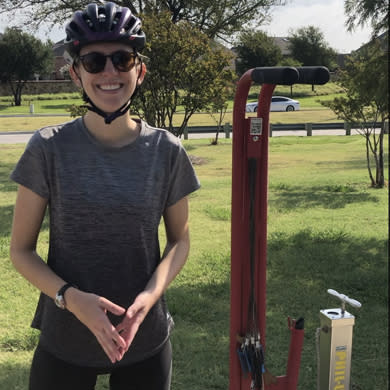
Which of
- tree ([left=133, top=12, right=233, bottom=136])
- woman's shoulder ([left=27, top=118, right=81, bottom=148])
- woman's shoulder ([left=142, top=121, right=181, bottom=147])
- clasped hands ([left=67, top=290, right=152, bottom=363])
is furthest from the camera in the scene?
tree ([left=133, top=12, right=233, bottom=136])

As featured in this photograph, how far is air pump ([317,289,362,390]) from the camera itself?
6.63ft

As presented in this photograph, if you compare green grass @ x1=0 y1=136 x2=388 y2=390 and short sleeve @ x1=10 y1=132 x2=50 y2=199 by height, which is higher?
short sleeve @ x1=10 y1=132 x2=50 y2=199

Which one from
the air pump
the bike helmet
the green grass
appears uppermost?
the bike helmet

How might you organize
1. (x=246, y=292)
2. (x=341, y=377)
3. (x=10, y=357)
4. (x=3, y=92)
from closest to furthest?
(x=246, y=292) → (x=341, y=377) → (x=10, y=357) → (x=3, y=92)

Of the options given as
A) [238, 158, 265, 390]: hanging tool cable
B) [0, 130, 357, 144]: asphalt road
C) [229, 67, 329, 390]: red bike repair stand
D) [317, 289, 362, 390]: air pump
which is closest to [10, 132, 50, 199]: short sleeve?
[229, 67, 329, 390]: red bike repair stand

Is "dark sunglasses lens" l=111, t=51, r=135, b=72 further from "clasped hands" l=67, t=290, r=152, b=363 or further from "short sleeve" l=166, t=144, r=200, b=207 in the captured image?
"clasped hands" l=67, t=290, r=152, b=363

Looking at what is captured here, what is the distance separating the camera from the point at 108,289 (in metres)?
1.47

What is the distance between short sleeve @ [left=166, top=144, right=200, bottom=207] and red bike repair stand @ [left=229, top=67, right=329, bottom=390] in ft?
0.69

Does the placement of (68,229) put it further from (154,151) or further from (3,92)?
(3,92)

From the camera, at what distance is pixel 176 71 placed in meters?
10.6

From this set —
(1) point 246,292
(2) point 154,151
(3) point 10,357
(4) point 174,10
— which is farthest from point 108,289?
(4) point 174,10

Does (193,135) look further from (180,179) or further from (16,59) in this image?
(180,179)

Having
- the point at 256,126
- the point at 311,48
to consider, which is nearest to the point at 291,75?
the point at 256,126

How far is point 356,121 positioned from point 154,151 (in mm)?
10117
